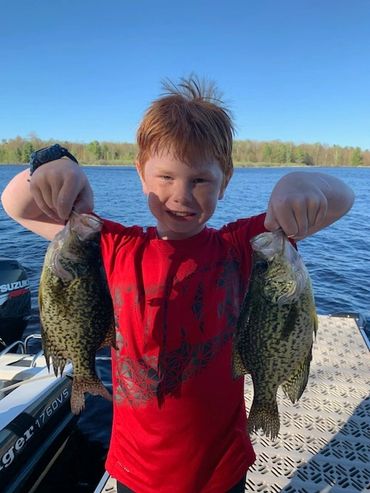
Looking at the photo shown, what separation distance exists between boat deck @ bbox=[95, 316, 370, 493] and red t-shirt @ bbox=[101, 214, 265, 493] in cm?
168

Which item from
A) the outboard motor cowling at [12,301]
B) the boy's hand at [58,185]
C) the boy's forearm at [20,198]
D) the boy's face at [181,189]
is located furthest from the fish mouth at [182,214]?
the outboard motor cowling at [12,301]

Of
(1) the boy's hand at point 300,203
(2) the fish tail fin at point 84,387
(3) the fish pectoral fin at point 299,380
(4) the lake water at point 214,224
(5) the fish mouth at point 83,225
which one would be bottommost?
(4) the lake water at point 214,224

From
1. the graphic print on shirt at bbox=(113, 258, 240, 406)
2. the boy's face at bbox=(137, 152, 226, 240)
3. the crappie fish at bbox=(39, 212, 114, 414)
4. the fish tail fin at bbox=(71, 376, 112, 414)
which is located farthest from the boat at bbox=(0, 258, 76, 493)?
the boy's face at bbox=(137, 152, 226, 240)

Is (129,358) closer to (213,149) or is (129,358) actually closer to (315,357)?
(213,149)

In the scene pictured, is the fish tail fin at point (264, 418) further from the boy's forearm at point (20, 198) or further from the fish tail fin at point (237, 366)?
the boy's forearm at point (20, 198)

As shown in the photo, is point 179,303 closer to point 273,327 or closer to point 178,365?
point 178,365

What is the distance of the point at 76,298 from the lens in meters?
2.10

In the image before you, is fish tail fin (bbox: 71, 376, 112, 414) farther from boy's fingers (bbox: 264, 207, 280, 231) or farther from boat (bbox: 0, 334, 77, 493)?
boat (bbox: 0, 334, 77, 493)

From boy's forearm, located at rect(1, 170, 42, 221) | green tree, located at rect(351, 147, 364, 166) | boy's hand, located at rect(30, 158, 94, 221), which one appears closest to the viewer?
boy's hand, located at rect(30, 158, 94, 221)

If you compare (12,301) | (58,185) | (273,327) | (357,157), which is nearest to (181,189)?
(58,185)

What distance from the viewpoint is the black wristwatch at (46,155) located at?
Answer: 203cm

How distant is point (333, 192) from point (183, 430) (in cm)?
149

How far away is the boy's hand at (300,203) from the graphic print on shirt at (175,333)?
0.53m

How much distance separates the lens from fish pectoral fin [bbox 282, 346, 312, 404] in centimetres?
216
